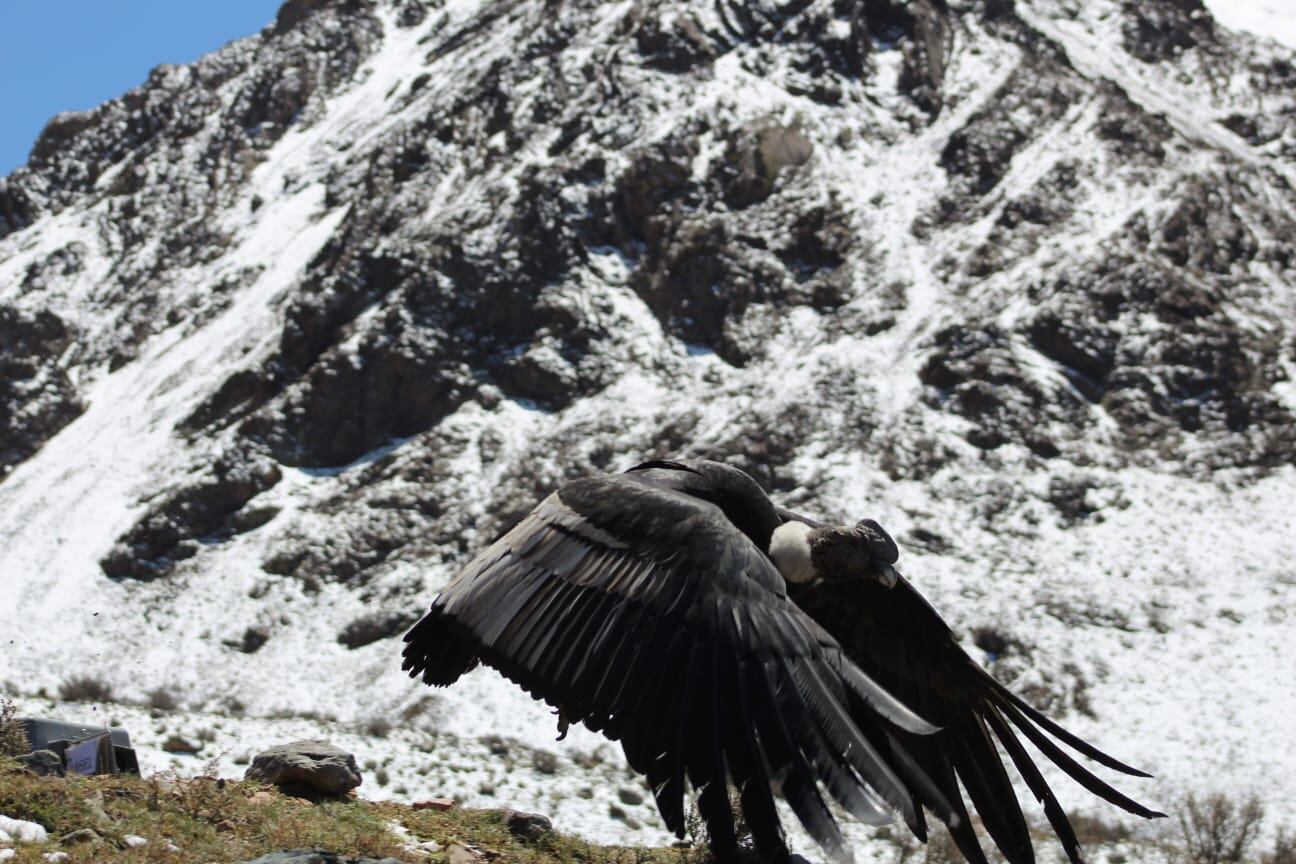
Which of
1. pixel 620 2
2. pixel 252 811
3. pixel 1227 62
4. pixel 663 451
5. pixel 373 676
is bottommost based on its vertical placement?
pixel 373 676

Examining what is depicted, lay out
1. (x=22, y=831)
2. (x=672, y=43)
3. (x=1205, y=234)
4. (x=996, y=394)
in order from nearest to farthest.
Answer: (x=22, y=831), (x=996, y=394), (x=1205, y=234), (x=672, y=43)

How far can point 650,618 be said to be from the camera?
187 inches

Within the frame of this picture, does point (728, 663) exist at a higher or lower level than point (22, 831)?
higher

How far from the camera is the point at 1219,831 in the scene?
1571 cm

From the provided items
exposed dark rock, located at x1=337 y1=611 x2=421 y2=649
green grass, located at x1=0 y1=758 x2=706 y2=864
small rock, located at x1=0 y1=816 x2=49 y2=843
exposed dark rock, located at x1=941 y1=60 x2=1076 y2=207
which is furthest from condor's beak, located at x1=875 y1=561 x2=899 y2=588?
exposed dark rock, located at x1=941 y1=60 x2=1076 y2=207

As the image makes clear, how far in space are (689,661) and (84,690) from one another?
75.5 feet

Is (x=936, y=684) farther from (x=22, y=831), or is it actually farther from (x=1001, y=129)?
(x=1001, y=129)

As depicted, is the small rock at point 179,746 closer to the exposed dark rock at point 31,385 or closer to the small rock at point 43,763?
the small rock at point 43,763

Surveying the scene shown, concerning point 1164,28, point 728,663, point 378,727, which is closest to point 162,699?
point 378,727

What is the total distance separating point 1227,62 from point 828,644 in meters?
46.8

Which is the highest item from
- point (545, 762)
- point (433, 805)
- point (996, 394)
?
point (433, 805)

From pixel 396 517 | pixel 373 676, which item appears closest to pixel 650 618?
pixel 373 676

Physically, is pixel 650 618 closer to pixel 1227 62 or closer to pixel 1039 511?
pixel 1039 511

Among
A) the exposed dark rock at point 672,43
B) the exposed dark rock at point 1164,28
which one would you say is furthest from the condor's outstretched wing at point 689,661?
the exposed dark rock at point 1164,28
